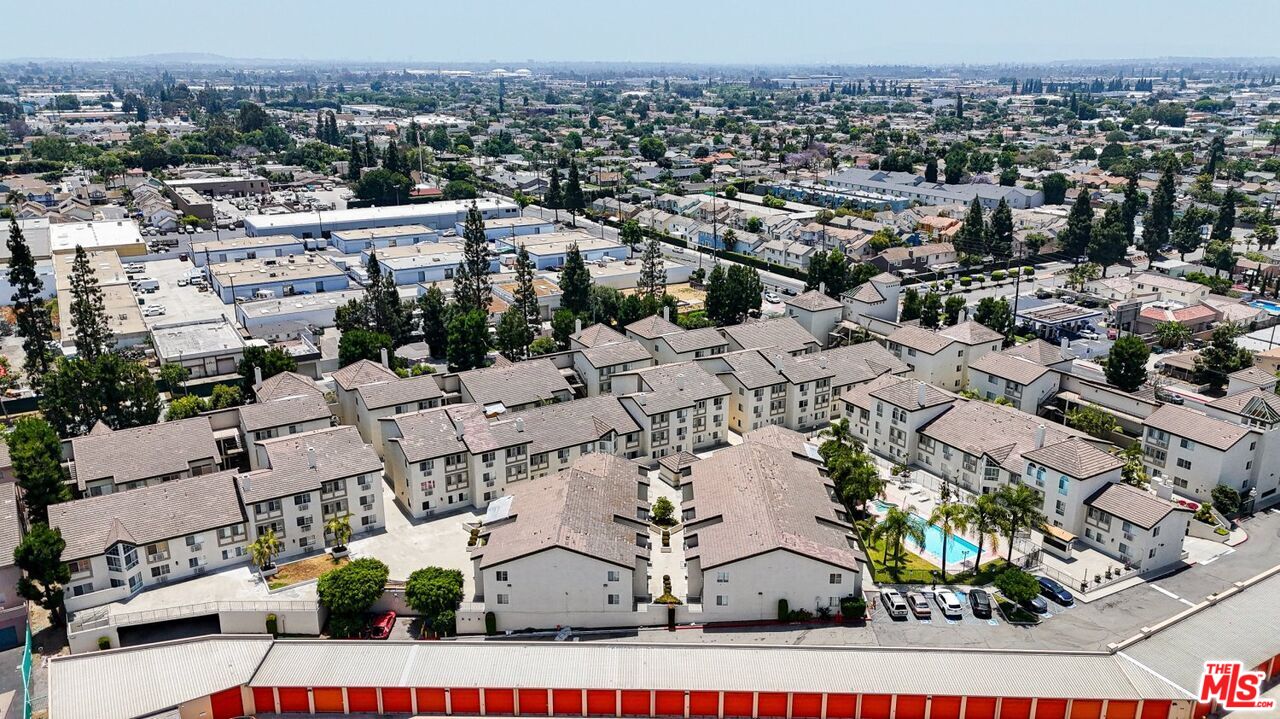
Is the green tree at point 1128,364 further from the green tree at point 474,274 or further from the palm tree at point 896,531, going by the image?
the green tree at point 474,274

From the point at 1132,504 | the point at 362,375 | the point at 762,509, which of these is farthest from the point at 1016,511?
the point at 362,375

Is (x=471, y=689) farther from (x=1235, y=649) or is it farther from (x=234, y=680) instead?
(x=1235, y=649)

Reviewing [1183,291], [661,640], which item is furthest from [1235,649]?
[1183,291]

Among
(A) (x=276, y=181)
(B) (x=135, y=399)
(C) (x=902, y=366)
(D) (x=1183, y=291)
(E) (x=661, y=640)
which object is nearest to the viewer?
(E) (x=661, y=640)

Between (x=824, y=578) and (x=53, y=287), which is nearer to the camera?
(x=824, y=578)

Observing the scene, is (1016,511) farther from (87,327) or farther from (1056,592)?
(87,327)

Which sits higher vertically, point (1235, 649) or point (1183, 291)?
point (1183, 291)

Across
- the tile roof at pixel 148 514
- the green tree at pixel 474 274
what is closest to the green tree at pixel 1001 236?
the green tree at pixel 474 274
